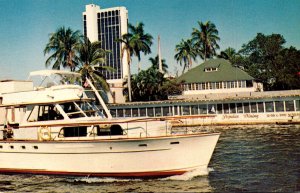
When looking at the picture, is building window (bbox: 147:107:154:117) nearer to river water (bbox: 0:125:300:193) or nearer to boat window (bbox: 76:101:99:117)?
river water (bbox: 0:125:300:193)

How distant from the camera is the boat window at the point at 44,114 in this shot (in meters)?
16.9

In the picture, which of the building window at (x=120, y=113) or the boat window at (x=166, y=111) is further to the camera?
the building window at (x=120, y=113)

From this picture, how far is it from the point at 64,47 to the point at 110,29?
2797cm

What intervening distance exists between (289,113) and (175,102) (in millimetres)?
13204

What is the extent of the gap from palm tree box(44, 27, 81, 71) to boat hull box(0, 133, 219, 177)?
3389cm

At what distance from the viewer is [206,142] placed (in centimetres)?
1432

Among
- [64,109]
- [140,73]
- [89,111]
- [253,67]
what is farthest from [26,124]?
[253,67]

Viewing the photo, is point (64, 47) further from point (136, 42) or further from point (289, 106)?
point (289, 106)

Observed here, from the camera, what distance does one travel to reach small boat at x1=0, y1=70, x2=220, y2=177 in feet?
46.4

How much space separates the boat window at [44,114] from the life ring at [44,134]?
3.88ft

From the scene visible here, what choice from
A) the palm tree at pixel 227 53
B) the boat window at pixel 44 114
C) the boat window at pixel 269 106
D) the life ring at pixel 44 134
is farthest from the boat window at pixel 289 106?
the palm tree at pixel 227 53

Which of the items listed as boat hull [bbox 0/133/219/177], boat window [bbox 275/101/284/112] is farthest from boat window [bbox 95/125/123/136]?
boat window [bbox 275/101/284/112]

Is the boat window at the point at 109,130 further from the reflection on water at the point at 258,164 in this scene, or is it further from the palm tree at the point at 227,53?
the palm tree at the point at 227,53

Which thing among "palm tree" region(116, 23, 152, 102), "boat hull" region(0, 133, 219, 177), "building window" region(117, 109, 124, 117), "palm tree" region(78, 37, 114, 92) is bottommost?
"boat hull" region(0, 133, 219, 177)
